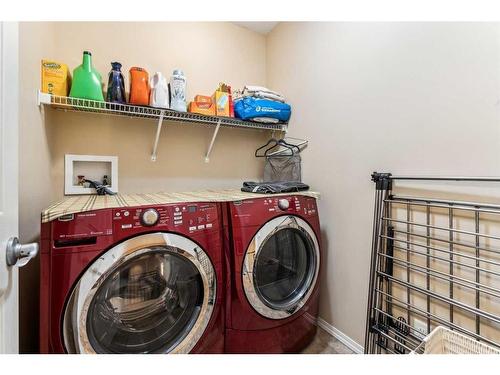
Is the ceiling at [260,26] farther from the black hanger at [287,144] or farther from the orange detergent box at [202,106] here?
the black hanger at [287,144]

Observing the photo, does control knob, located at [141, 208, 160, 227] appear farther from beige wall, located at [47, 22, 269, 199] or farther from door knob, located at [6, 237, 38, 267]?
beige wall, located at [47, 22, 269, 199]

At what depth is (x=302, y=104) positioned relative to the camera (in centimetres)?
187

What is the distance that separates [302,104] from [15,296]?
1.93m

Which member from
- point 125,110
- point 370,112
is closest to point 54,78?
point 125,110

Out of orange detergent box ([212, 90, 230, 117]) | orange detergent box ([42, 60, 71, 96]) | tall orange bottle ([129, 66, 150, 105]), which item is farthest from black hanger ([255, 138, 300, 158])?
orange detergent box ([42, 60, 71, 96])

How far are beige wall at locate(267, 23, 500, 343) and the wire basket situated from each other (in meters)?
0.49

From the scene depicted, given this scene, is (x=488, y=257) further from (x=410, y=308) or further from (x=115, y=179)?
(x=115, y=179)

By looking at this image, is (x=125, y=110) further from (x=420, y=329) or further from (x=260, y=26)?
(x=420, y=329)

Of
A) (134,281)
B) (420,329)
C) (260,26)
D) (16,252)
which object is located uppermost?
(260,26)

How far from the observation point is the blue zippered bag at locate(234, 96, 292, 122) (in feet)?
5.79

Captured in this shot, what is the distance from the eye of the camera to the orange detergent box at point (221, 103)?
1.74m

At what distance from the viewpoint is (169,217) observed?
3.47 ft

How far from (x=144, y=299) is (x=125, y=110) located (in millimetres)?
1146

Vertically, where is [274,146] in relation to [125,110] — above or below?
below
